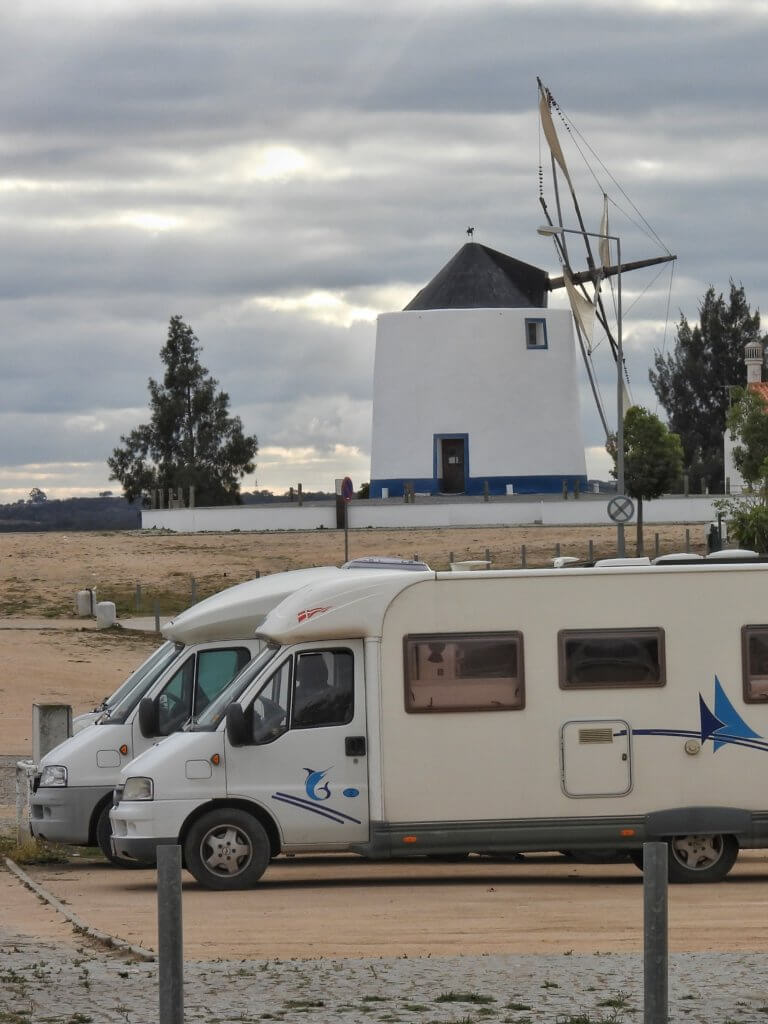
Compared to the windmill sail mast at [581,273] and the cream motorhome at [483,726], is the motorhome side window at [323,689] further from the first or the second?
the windmill sail mast at [581,273]

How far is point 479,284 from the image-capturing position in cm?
6975

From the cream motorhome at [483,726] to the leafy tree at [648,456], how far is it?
1843 inches

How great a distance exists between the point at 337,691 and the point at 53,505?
163444 millimetres

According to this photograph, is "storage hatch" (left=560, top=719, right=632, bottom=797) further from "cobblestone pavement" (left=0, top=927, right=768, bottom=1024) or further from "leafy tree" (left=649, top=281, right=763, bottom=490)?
"leafy tree" (left=649, top=281, right=763, bottom=490)

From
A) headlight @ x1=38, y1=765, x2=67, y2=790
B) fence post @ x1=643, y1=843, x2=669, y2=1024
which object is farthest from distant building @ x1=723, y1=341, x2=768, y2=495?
fence post @ x1=643, y1=843, x2=669, y2=1024

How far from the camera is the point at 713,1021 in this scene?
334 inches

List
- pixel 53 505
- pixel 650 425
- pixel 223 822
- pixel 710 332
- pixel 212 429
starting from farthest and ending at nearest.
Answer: pixel 53 505, pixel 710 332, pixel 212 429, pixel 650 425, pixel 223 822

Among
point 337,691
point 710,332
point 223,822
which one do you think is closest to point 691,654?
point 337,691

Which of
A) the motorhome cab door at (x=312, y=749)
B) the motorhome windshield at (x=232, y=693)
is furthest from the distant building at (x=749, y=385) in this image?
the motorhome cab door at (x=312, y=749)

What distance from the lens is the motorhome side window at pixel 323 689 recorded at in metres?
14.7

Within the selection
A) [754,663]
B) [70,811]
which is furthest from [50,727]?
[754,663]

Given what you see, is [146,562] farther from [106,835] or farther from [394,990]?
[394,990]

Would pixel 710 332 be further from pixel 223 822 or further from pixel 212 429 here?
pixel 223 822

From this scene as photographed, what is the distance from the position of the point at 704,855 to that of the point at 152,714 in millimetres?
4854
